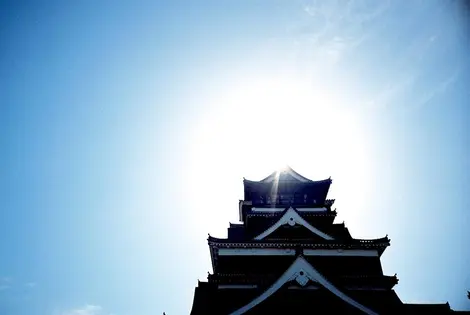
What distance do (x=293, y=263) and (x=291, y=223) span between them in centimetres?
448

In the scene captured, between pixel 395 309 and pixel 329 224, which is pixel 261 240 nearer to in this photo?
pixel 329 224

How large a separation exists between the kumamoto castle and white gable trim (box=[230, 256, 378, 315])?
41mm

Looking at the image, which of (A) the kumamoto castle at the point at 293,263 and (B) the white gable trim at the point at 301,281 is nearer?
(B) the white gable trim at the point at 301,281

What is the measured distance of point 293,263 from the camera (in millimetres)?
14648

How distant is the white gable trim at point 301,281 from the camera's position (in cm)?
1314

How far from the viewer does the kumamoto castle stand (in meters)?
13.6

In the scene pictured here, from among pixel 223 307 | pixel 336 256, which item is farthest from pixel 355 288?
pixel 223 307

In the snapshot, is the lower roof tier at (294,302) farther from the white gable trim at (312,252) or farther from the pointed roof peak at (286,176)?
the pointed roof peak at (286,176)

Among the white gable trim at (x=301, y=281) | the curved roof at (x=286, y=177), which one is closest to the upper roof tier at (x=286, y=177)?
the curved roof at (x=286, y=177)

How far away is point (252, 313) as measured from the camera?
13.0 m

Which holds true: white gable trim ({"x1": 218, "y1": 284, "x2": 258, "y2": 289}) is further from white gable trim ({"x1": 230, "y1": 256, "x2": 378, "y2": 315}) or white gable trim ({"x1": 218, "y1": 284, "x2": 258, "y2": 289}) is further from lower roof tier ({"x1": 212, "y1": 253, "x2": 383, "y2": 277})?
white gable trim ({"x1": 230, "y1": 256, "x2": 378, "y2": 315})

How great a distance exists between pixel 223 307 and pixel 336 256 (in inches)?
295

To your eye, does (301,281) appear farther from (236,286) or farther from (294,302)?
(236,286)

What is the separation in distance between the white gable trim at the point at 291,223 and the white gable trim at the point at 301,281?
3.94m
